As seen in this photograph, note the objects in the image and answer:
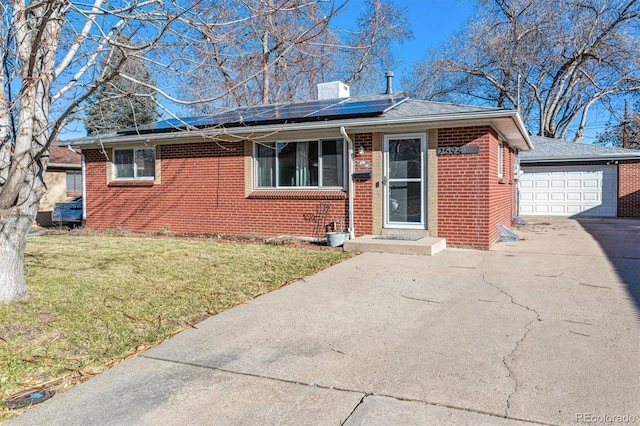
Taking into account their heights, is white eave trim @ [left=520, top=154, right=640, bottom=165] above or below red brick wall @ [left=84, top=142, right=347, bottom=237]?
above

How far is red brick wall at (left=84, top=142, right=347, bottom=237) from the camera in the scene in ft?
37.1

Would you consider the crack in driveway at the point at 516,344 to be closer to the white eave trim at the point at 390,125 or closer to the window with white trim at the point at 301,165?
the white eave trim at the point at 390,125

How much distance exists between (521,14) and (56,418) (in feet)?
100

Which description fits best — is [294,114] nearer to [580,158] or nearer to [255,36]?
[255,36]

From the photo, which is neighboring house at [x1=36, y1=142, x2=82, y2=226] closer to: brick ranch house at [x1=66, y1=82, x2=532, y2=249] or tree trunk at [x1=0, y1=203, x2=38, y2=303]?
brick ranch house at [x1=66, y1=82, x2=532, y2=249]

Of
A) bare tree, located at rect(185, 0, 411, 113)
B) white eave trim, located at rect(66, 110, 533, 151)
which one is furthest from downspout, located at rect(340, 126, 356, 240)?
bare tree, located at rect(185, 0, 411, 113)

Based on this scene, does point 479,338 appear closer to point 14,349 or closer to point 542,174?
point 14,349

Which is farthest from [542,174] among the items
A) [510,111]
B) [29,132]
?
[29,132]

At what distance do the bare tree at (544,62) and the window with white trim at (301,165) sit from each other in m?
17.3

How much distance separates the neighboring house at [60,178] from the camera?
21.3m

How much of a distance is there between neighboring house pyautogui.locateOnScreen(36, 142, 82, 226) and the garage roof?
19.8 meters

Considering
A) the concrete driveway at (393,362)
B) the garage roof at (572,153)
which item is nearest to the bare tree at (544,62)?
the garage roof at (572,153)

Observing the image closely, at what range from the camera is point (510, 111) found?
9125mm

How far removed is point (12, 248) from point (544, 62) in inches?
1175
